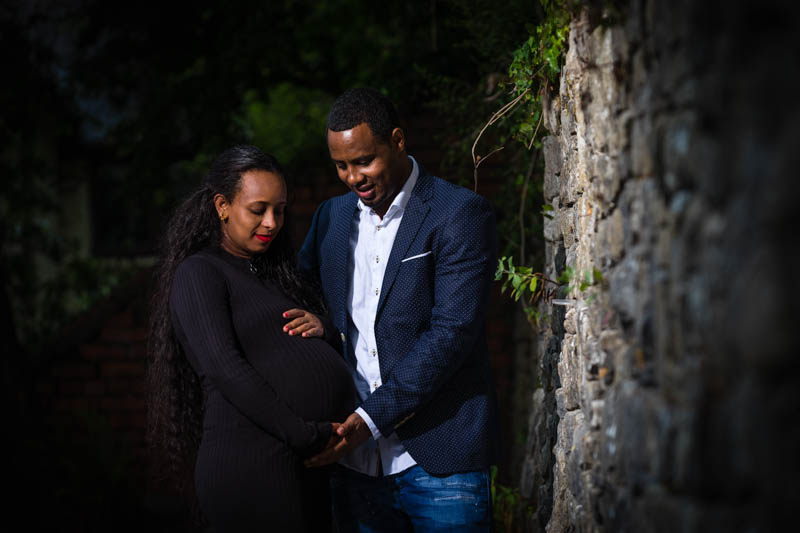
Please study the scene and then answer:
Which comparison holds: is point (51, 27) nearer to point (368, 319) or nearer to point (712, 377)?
point (368, 319)

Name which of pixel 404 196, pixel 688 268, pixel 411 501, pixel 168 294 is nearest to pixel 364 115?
pixel 404 196

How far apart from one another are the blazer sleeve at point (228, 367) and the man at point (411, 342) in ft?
0.64

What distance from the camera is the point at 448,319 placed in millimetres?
2557

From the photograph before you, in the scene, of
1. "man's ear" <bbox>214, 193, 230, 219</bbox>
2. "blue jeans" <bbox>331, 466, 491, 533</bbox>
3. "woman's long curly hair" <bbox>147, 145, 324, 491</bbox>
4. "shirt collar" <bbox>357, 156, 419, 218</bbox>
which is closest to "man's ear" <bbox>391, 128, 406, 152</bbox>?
"shirt collar" <bbox>357, 156, 419, 218</bbox>

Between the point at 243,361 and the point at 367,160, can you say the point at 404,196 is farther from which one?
the point at 243,361

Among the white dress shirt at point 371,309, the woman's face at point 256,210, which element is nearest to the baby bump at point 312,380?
the white dress shirt at point 371,309

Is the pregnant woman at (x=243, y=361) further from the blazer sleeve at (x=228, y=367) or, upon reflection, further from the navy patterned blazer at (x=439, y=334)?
the navy patterned blazer at (x=439, y=334)

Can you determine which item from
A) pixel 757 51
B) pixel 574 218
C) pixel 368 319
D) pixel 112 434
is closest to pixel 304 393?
pixel 368 319

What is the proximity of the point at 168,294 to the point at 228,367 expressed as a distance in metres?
0.45

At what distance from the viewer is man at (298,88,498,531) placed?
8.38ft

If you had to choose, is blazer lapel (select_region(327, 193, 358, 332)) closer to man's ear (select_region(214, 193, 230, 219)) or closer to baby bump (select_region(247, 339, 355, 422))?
baby bump (select_region(247, 339, 355, 422))

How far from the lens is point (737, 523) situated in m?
1.29

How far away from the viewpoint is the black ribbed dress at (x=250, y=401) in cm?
233

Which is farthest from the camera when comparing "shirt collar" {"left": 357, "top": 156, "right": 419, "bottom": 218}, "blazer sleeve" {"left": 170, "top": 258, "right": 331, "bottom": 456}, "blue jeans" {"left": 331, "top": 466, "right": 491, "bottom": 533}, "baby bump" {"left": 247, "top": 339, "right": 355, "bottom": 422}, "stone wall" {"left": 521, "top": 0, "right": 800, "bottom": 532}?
"shirt collar" {"left": 357, "top": 156, "right": 419, "bottom": 218}
